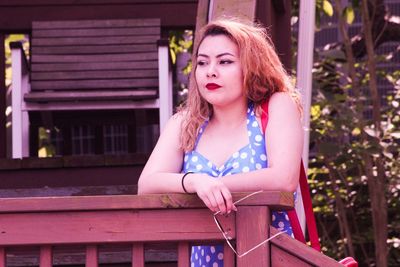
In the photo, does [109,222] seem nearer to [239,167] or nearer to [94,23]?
[239,167]

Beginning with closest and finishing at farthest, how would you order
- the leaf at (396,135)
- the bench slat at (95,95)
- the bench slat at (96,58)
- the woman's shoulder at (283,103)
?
the woman's shoulder at (283,103), the bench slat at (95,95), the bench slat at (96,58), the leaf at (396,135)

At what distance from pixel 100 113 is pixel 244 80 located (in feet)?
13.1

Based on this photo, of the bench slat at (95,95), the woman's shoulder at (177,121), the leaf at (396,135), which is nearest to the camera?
the woman's shoulder at (177,121)

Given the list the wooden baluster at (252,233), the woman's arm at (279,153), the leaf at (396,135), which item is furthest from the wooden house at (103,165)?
the leaf at (396,135)

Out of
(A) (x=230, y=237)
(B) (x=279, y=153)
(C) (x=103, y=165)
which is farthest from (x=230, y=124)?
(C) (x=103, y=165)

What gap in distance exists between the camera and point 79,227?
9.15 feet

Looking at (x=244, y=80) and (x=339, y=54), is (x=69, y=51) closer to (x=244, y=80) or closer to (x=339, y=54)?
(x=339, y=54)

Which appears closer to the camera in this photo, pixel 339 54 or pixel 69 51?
pixel 69 51

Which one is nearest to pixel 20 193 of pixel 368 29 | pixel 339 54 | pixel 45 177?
pixel 45 177

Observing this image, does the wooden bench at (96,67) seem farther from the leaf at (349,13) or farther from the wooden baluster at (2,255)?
the wooden baluster at (2,255)

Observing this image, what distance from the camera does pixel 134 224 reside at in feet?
9.09

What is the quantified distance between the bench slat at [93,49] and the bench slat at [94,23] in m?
0.13

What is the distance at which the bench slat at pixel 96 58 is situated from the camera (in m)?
6.97

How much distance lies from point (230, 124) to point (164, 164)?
0.70 feet
